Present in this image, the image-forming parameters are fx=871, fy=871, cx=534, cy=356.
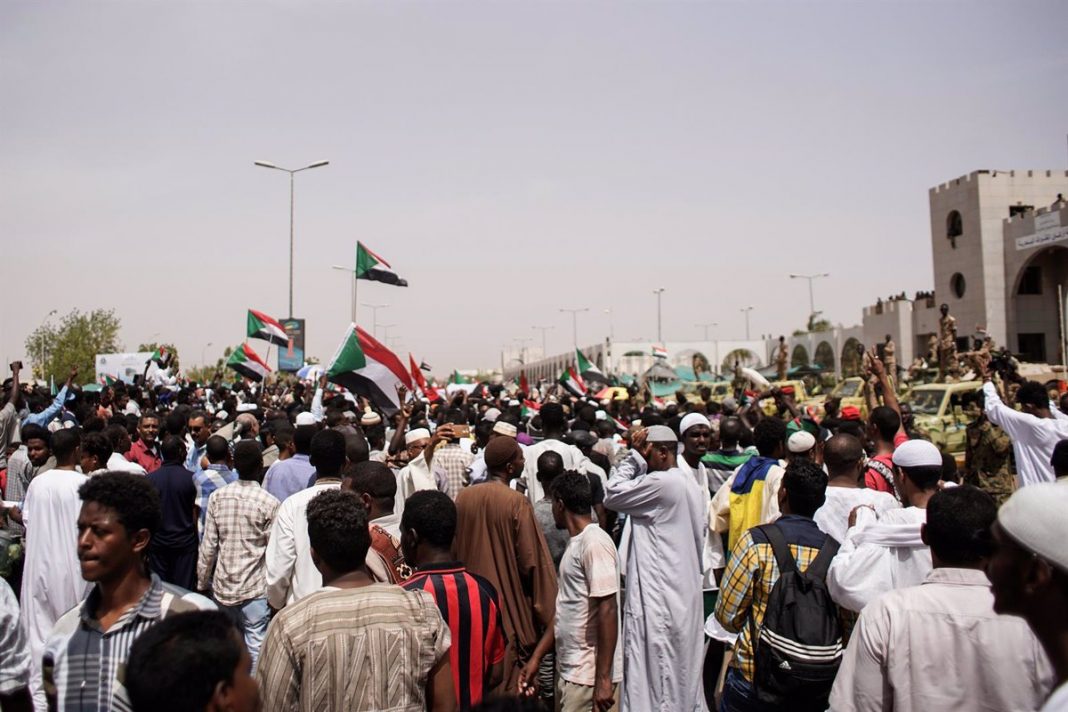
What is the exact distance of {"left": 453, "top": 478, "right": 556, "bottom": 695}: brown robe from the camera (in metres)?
4.80

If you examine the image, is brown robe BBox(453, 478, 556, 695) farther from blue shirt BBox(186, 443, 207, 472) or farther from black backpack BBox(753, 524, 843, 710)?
blue shirt BBox(186, 443, 207, 472)

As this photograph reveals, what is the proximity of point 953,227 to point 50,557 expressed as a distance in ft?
165

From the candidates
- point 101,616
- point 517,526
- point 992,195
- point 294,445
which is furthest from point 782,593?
point 992,195

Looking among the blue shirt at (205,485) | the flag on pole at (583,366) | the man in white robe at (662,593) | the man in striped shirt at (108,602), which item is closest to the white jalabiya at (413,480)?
the blue shirt at (205,485)

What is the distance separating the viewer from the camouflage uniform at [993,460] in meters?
8.45

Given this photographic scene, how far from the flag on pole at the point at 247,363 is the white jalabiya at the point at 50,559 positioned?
1519 cm

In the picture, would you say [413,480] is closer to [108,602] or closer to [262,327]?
[108,602]

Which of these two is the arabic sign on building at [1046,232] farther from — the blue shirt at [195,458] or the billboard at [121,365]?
the blue shirt at [195,458]

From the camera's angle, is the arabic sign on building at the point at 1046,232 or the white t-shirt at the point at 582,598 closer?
the white t-shirt at the point at 582,598

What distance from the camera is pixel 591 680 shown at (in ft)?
15.0

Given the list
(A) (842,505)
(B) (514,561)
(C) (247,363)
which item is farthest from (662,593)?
(C) (247,363)

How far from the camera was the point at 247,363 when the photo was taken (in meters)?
20.3

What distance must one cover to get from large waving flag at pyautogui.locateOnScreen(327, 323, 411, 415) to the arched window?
43.4m

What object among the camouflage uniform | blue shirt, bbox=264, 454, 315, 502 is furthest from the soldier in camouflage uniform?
blue shirt, bbox=264, 454, 315, 502
